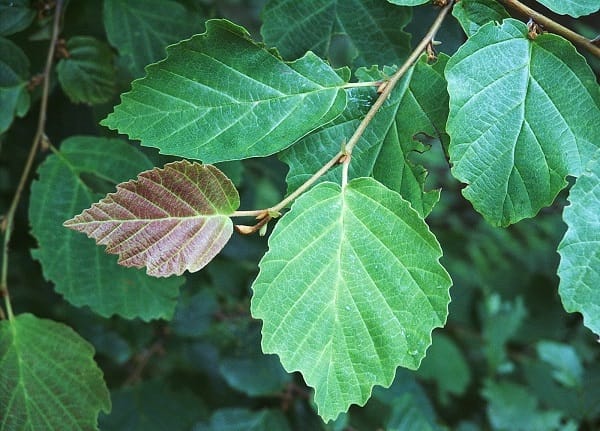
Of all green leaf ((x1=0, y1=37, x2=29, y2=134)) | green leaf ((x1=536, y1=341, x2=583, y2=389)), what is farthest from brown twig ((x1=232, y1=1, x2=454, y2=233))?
green leaf ((x1=536, y1=341, x2=583, y2=389))

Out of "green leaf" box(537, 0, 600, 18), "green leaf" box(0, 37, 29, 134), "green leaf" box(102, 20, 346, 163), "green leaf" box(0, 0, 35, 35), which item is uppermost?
"green leaf" box(537, 0, 600, 18)

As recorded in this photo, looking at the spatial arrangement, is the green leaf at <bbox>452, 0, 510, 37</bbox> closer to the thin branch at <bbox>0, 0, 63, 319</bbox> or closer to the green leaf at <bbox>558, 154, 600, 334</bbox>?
the green leaf at <bbox>558, 154, 600, 334</bbox>

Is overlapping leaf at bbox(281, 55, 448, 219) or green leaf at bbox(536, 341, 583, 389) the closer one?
overlapping leaf at bbox(281, 55, 448, 219)

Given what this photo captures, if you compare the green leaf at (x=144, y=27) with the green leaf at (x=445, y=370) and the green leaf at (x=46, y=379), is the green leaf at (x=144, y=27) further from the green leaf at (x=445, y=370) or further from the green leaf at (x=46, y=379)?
the green leaf at (x=445, y=370)

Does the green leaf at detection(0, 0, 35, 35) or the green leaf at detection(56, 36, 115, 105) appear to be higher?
the green leaf at detection(0, 0, 35, 35)

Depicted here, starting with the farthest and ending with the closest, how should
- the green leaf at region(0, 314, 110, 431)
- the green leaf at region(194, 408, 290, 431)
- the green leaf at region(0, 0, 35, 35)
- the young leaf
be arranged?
1. the green leaf at region(194, 408, 290, 431)
2. the green leaf at region(0, 0, 35, 35)
3. the green leaf at region(0, 314, 110, 431)
4. the young leaf

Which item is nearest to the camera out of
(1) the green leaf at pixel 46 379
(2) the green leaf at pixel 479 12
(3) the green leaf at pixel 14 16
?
(2) the green leaf at pixel 479 12

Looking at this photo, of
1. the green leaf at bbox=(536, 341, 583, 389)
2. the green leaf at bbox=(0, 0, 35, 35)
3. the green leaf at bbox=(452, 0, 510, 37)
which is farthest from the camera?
the green leaf at bbox=(536, 341, 583, 389)

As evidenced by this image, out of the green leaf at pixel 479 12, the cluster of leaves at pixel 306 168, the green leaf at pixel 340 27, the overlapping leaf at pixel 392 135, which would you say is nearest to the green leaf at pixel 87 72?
the cluster of leaves at pixel 306 168

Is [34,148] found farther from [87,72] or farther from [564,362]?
[564,362]
